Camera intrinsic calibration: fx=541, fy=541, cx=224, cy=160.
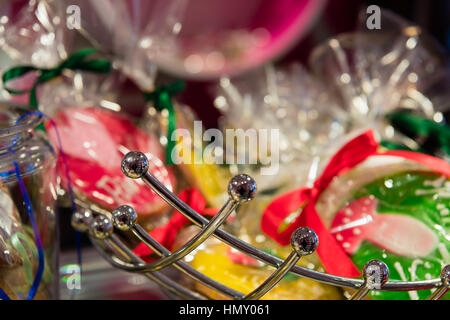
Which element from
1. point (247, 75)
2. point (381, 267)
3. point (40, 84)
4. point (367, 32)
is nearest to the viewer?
point (381, 267)

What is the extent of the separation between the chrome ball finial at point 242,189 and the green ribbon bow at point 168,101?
0.29 metres

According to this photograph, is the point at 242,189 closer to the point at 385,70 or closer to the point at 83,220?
the point at 83,220

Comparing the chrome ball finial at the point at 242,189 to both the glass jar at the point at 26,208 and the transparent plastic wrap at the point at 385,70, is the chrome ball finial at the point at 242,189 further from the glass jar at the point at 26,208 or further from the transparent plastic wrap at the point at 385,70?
the transparent plastic wrap at the point at 385,70

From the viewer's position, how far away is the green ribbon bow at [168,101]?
68 cm

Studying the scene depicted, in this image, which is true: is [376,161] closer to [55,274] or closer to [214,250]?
[214,250]

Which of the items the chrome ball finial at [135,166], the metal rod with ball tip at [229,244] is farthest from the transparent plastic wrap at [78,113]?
the chrome ball finial at [135,166]

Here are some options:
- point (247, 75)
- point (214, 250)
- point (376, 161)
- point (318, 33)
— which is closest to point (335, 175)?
point (376, 161)

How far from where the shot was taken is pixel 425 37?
2.74 ft

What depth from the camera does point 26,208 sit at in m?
0.52

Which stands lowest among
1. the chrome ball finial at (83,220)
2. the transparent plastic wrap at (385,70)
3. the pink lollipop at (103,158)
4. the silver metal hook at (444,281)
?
the silver metal hook at (444,281)

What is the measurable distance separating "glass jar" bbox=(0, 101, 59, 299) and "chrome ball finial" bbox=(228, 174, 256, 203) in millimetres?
222

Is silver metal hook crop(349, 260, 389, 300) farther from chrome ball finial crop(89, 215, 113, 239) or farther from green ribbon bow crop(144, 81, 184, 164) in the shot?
green ribbon bow crop(144, 81, 184, 164)

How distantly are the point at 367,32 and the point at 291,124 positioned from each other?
7.1 inches
